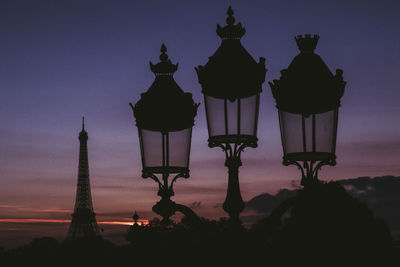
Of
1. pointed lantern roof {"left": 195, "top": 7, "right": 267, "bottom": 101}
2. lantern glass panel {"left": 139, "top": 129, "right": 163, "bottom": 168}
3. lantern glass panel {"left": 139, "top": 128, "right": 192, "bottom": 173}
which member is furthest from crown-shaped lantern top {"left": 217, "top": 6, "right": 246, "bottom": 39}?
lantern glass panel {"left": 139, "top": 129, "right": 163, "bottom": 168}

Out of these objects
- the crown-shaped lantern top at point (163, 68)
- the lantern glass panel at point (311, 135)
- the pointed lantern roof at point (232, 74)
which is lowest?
the lantern glass panel at point (311, 135)

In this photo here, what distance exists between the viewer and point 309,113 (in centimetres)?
812

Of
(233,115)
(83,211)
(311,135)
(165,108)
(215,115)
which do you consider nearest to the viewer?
(311,135)

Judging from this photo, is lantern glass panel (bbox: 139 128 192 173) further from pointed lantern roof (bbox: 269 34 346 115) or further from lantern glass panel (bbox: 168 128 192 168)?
pointed lantern roof (bbox: 269 34 346 115)

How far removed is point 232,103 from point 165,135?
1746mm

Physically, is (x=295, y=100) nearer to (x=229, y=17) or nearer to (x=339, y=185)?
(x=229, y=17)

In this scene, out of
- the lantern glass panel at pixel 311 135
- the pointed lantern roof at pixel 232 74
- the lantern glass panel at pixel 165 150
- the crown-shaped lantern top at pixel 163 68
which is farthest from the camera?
the crown-shaped lantern top at pixel 163 68

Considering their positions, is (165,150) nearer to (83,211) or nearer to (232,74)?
(232,74)

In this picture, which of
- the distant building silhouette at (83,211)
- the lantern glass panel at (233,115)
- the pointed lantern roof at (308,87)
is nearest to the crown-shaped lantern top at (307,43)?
the pointed lantern roof at (308,87)

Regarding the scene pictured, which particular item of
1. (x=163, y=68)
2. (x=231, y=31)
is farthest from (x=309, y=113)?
(x=163, y=68)

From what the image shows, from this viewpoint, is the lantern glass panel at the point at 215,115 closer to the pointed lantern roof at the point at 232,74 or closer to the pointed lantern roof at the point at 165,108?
the pointed lantern roof at the point at 232,74

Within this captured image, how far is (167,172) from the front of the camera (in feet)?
31.6

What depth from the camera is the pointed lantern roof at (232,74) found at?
8305mm

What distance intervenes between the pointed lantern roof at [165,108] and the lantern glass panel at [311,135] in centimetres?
219
